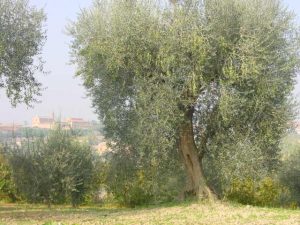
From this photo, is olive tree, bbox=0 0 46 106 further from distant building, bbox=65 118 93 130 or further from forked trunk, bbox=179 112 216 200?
distant building, bbox=65 118 93 130

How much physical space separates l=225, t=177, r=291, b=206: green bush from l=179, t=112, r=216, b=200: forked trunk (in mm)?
6961

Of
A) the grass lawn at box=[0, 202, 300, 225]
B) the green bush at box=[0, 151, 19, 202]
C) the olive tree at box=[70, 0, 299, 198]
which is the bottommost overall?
the grass lawn at box=[0, 202, 300, 225]

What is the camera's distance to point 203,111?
20.1 meters

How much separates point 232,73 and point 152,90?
3.07 meters

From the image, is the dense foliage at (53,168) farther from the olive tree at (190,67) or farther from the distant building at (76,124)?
the olive tree at (190,67)

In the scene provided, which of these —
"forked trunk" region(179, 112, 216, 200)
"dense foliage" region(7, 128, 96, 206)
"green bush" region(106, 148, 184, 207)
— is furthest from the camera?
"dense foliage" region(7, 128, 96, 206)

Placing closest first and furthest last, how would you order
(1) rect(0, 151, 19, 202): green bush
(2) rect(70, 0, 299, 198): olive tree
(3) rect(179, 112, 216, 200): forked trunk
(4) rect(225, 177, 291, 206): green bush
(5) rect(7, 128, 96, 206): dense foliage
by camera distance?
(2) rect(70, 0, 299, 198): olive tree → (3) rect(179, 112, 216, 200): forked trunk → (5) rect(7, 128, 96, 206): dense foliage → (4) rect(225, 177, 291, 206): green bush → (1) rect(0, 151, 19, 202): green bush

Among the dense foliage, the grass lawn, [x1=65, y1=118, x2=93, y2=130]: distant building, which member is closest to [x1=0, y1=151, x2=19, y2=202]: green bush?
the dense foliage

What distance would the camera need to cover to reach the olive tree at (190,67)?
18.2m

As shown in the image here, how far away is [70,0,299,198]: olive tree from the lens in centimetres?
1816

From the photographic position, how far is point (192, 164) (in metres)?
21.4

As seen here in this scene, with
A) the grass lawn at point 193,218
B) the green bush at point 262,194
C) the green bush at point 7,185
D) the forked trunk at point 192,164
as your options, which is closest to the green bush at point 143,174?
the forked trunk at point 192,164

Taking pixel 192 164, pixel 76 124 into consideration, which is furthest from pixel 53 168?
pixel 76 124

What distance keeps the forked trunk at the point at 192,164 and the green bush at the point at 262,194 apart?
6.96 m
